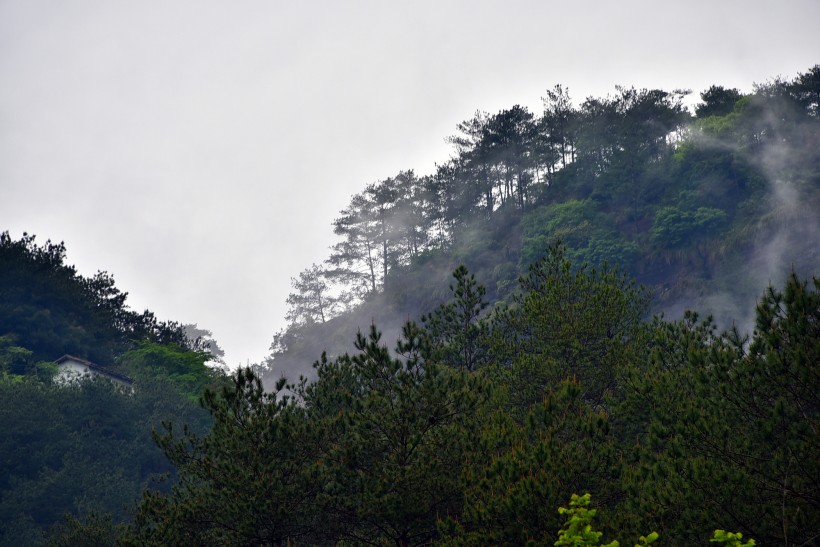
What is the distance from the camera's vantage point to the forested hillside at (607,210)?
5016 cm

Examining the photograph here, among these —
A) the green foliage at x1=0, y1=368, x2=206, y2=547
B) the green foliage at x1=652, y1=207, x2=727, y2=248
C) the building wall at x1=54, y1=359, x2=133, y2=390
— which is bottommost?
the green foliage at x1=0, y1=368, x2=206, y2=547

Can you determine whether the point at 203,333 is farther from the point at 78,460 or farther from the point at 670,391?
the point at 670,391

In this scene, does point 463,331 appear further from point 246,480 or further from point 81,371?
point 81,371

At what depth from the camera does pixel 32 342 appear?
4672 cm

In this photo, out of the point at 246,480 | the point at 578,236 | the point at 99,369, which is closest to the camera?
the point at 246,480

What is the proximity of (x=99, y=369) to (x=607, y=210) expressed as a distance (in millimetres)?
42155

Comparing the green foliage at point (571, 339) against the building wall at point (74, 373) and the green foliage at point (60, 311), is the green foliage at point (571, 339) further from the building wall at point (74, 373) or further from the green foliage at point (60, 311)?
the green foliage at point (60, 311)

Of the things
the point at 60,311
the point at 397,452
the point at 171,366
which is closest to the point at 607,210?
the point at 171,366

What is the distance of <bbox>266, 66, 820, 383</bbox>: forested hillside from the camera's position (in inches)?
1975

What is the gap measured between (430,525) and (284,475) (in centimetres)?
329

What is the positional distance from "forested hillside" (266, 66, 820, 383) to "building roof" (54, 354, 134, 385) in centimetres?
2496

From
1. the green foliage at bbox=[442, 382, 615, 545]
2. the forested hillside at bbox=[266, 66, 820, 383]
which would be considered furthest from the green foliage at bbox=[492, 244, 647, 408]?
the forested hillside at bbox=[266, 66, 820, 383]

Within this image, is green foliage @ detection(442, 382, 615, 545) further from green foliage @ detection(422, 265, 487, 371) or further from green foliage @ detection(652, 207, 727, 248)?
green foliage @ detection(652, 207, 727, 248)

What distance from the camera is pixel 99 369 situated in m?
43.9
